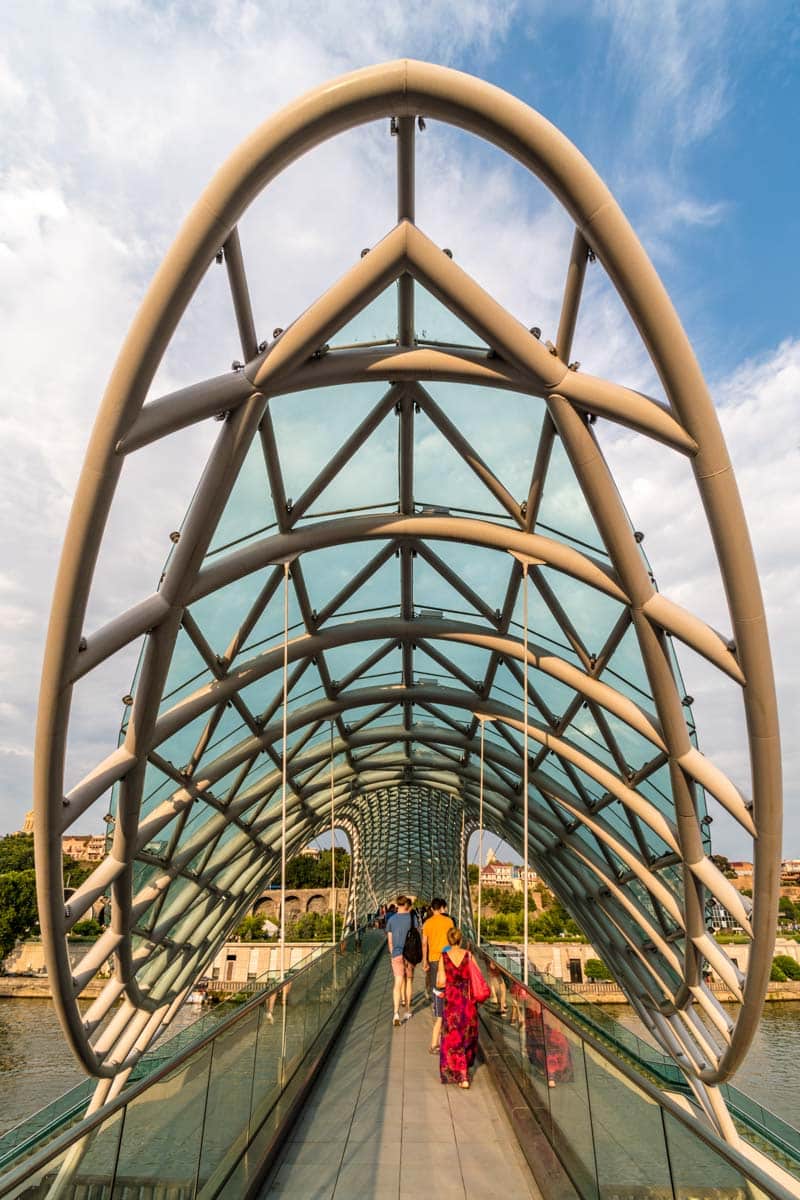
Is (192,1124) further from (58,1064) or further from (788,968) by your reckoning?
(788,968)

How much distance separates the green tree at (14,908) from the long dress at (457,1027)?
85.2m

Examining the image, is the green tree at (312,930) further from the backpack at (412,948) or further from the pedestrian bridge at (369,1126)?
the pedestrian bridge at (369,1126)

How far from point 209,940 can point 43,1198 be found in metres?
34.6

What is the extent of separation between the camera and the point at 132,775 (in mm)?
16328

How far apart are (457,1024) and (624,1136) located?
18.4 ft

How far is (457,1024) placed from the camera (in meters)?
10.8

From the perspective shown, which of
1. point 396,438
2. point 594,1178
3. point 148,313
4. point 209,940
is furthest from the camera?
point 209,940

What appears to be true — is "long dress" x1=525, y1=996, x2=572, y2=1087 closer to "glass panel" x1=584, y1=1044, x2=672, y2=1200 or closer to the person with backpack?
"glass panel" x1=584, y1=1044, x2=672, y2=1200

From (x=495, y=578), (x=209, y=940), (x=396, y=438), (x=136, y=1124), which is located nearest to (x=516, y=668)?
(x=495, y=578)

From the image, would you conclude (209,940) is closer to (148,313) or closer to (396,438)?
(396,438)

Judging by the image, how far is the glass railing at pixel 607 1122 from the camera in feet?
13.7

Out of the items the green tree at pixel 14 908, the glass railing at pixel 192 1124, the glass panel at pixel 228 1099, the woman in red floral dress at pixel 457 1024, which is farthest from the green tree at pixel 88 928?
the glass panel at pixel 228 1099

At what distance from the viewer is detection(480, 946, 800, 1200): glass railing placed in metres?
4.18

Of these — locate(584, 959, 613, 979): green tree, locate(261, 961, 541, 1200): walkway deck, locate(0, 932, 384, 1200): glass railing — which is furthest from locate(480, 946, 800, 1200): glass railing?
locate(584, 959, 613, 979): green tree
